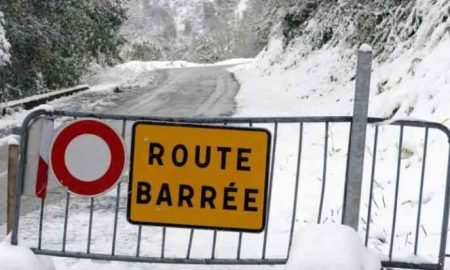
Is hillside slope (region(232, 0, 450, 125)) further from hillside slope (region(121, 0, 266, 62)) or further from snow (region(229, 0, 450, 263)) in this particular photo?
hillside slope (region(121, 0, 266, 62))

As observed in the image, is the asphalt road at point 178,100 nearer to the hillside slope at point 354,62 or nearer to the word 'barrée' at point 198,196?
the hillside slope at point 354,62

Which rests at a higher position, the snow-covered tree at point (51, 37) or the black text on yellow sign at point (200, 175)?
the snow-covered tree at point (51, 37)

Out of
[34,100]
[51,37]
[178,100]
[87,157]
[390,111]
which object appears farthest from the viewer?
[178,100]

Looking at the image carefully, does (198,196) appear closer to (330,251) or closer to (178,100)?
(330,251)

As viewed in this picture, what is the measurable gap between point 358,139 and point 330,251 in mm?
801

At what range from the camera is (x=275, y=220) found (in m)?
6.86

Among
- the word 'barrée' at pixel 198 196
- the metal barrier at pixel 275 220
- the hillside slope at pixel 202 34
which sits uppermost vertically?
the hillside slope at pixel 202 34

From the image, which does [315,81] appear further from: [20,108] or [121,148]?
[121,148]

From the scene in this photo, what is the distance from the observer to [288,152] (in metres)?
11.0

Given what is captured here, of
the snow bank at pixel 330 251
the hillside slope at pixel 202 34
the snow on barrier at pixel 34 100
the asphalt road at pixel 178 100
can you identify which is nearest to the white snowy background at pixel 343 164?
the snow bank at pixel 330 251

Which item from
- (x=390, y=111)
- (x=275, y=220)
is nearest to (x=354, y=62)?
(x=390, y=111)

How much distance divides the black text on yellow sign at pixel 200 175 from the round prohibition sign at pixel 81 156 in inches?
4.8

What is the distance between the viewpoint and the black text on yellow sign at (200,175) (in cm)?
446

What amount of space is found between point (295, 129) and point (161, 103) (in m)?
7.33
